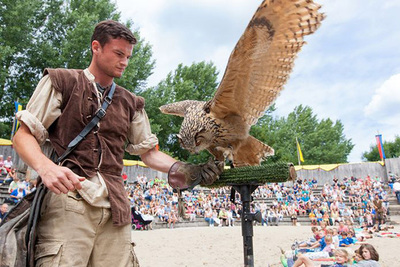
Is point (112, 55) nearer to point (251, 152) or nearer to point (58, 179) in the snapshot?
point (58, 179)

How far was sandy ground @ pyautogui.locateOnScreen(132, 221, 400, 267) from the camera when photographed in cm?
713

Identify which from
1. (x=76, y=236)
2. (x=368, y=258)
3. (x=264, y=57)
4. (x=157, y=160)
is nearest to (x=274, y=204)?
(x=368, y=258)

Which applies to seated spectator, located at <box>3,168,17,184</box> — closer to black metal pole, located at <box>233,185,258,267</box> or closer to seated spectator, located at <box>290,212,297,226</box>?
black metal pole, located at <box>233,185,258,267</box>

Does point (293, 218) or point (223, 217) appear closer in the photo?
point (223, 217)

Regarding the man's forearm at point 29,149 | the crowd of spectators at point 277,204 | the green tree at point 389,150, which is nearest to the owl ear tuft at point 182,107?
the man's forearm at point 29,149

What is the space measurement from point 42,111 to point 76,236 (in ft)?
1.98

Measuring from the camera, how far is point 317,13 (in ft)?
8.16

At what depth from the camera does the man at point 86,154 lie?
1486 millimetres

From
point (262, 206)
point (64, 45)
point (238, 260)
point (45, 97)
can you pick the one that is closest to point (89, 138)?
point (45, 97)

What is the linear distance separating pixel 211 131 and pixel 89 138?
126cm

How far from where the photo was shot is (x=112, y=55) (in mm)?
1717

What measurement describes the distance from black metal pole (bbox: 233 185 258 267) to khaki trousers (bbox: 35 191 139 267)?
2.31 ft

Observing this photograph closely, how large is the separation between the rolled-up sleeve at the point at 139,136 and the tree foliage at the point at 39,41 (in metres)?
20.6

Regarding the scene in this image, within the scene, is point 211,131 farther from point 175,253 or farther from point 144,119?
point 175,253
